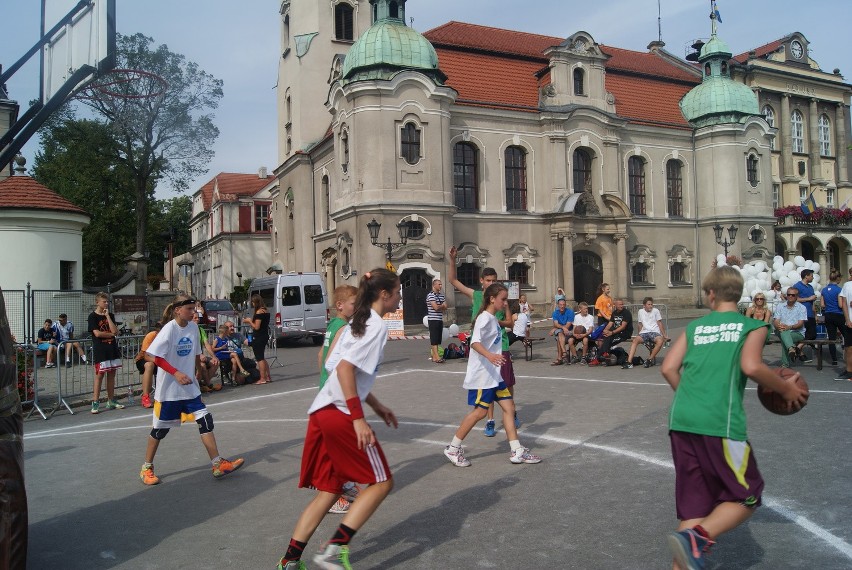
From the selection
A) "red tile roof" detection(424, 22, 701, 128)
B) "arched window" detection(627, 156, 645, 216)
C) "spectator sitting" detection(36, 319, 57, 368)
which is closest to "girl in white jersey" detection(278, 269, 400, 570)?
"spectator sitting" detection(36, 319, 57, 368)

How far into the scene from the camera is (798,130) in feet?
164

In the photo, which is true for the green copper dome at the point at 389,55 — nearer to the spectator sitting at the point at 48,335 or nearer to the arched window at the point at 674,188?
the arched window at the point at 674,188

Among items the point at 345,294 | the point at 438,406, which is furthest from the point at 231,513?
the point at 438,406

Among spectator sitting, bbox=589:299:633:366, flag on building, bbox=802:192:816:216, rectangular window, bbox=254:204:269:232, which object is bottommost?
spectator sitting, bbox=589:299:633:366

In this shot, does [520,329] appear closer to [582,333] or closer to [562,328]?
[562,328]

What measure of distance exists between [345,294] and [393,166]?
2318 cm

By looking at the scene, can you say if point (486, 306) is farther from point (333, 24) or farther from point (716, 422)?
point (333, 24)

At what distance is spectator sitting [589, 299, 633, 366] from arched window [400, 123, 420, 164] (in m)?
15.9

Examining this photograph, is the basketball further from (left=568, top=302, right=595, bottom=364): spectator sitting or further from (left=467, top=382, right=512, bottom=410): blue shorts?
(left=568, top=302, right=595, bottom=364): spectator sitting

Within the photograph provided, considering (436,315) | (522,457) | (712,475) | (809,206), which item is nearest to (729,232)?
(809,206)

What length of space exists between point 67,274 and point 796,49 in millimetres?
50340

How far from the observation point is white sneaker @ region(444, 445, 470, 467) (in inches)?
276

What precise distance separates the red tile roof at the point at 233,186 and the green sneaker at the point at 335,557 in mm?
58310

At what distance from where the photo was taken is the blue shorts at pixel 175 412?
692cm
